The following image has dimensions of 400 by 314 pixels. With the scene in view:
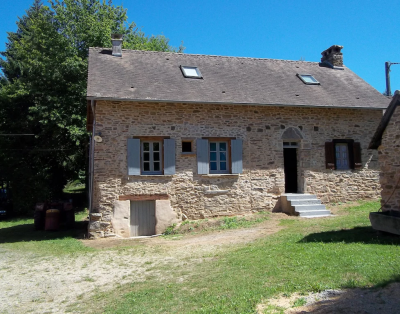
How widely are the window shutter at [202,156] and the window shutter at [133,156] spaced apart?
1967 millimetres

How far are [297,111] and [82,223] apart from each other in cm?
959

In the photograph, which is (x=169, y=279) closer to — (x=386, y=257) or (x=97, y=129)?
(x=386, y=257)

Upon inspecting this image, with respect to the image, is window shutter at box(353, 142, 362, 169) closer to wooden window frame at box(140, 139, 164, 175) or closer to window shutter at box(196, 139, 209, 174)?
window shutter at box(196, 139, 209, 174)

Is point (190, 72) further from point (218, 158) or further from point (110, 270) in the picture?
point (110, 270)

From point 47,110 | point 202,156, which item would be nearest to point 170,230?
point 202,156

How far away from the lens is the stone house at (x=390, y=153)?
737cm

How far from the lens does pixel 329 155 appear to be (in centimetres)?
1275

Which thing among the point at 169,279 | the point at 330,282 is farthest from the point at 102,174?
the point at 330,282

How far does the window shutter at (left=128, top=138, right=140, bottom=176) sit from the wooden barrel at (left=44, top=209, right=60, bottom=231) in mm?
3526

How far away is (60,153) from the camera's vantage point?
1817 cm

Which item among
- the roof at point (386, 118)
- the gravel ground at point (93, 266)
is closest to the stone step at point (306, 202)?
the gravel ground at point (93, 266)

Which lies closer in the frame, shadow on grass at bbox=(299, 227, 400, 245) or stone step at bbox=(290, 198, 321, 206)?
shadow on grass at bbox=(299, 227, 400, 245)

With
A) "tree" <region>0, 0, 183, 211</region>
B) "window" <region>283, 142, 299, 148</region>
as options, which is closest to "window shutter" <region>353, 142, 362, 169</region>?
"window" <region>283, 142, 299, 148</region>

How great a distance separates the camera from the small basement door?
11.3 m
